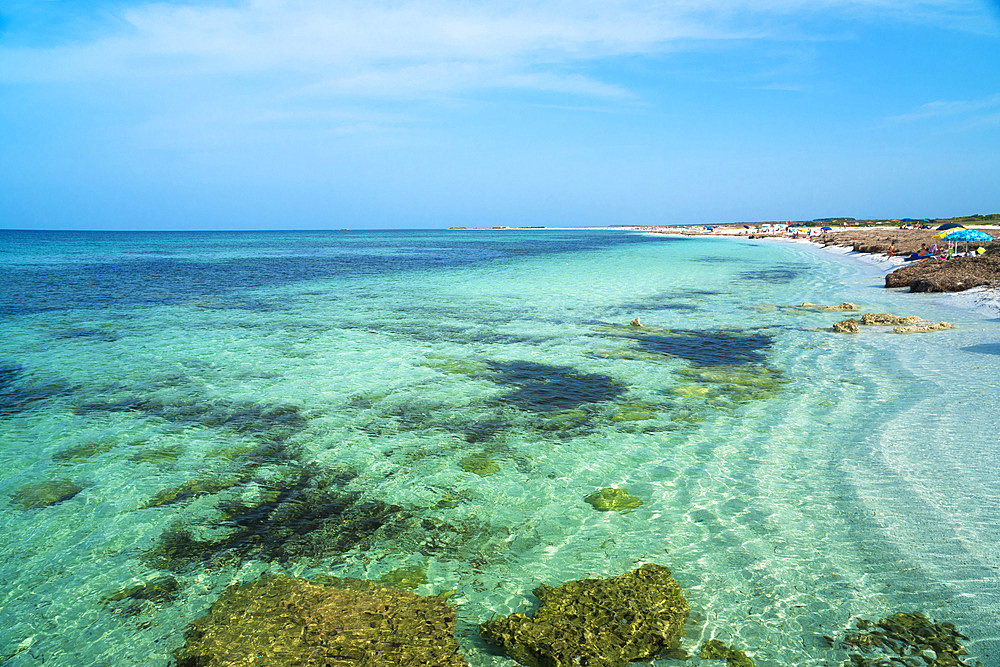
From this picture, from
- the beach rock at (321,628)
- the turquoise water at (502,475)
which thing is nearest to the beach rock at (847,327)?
the turquoise water at (502,475)

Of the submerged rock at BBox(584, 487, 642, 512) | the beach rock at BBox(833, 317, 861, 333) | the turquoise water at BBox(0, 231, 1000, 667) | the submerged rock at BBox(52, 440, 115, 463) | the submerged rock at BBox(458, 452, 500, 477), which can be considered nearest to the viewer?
the turquoise water at BBox(0, 231, 1000, 667)

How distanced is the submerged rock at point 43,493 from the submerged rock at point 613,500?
668cm

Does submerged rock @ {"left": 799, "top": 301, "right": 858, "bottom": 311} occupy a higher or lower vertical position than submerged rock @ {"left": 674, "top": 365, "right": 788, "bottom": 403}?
higher

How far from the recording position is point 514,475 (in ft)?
23.4

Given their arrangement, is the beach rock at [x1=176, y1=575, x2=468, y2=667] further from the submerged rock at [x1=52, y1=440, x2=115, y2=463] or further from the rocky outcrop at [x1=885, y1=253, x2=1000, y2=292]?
the rocky outcrop at [x1=885, y1=253, x2=1000, y2=292]

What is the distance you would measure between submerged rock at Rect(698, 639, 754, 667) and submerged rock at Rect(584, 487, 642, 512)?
7.12ft

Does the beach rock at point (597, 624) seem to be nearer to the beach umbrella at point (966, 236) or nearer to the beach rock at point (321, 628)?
the beach rock at point (321, 628)

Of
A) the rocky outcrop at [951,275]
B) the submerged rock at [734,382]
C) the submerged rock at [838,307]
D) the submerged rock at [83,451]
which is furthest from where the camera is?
the rocky outcrop at [951,275]

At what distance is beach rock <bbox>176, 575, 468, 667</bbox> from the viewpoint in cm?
389

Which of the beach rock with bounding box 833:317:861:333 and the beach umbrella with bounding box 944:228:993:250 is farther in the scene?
the beach umbrella with bounding box 944:228:993:250

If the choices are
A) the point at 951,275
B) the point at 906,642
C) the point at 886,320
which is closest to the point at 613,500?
the point at 906,642

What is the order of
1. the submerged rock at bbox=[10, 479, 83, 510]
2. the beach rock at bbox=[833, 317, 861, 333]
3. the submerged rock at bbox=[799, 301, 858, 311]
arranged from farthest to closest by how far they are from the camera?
the submerged rock at bbox=[799, 301, 858, 311] → the beach rock at bbox=[833, 317, 861, 333] → the submerged rock at bbox=[10, 479, 83, 510]

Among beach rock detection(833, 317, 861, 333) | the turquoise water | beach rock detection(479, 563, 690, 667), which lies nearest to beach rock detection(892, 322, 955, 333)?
the turquoise water

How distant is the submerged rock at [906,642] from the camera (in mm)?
3930
